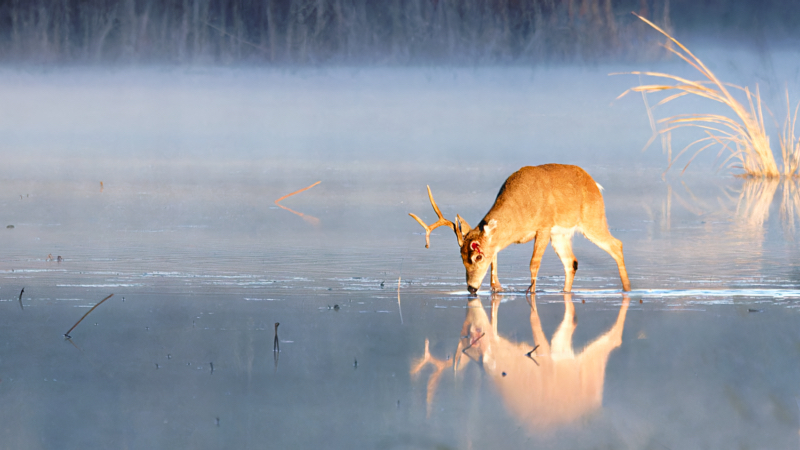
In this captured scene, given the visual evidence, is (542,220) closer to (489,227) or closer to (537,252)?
(537,252)

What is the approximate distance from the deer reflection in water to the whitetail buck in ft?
5.67

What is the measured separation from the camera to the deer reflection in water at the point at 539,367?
14.6 feet

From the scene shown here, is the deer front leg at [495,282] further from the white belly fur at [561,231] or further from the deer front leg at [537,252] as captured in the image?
the white belly fur at [561,231]

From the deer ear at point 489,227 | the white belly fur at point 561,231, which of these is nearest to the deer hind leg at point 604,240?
the white belly fur at point 561,231

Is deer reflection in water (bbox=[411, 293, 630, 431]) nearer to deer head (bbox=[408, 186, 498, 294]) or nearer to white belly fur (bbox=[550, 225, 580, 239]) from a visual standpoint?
deer head (bbox=[408, 186, 498, 294])

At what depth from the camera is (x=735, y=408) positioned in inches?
175

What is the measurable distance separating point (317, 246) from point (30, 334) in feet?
17.1

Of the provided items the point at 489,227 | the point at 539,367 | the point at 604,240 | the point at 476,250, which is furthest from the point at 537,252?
the point at 539,367

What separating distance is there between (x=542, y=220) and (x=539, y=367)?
362 centimetres

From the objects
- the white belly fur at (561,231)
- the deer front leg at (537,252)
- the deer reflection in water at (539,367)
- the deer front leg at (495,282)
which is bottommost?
the deer reflection in water at (539,367)

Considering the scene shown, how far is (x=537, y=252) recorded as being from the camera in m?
8.46

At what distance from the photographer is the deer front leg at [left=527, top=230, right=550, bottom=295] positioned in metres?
8.07

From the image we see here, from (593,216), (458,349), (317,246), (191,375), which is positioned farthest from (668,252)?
(191,375)

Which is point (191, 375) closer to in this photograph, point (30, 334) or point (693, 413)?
point (30, 334)
